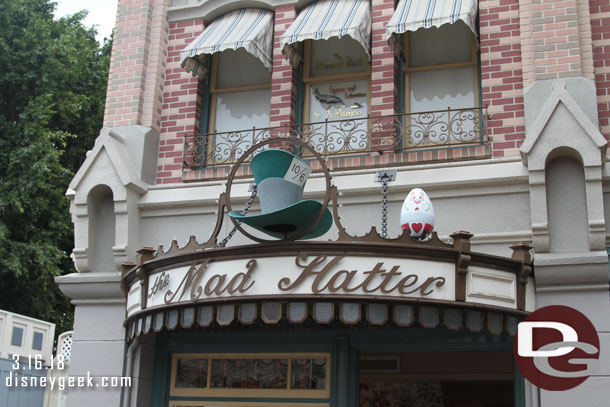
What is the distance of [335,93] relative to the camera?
34.0 feet

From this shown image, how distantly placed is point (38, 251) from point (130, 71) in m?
8.63

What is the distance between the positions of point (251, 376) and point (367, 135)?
334cm

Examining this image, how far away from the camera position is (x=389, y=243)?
759 cm

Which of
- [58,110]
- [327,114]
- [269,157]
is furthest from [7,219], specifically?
[269,157]

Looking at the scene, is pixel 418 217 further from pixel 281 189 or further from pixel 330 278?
pixel 281 189

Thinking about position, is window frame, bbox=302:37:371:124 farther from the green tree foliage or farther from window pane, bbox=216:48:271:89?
the green tree foliage

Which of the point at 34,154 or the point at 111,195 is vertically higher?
the point at 34,154

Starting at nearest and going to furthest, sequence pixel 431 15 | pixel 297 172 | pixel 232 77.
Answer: pixel 297 172 → pixel 431 15 → pixel 232 77

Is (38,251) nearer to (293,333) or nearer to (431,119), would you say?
(293,333)

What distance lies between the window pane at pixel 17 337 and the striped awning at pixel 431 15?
7.77 m

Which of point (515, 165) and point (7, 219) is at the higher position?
point (7, 219)

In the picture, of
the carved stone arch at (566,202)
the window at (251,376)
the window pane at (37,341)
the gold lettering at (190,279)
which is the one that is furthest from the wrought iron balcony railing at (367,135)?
the window pane at (37,341)

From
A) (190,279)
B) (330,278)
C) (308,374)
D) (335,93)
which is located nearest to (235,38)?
(335,93)

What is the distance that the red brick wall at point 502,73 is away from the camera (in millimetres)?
9148
